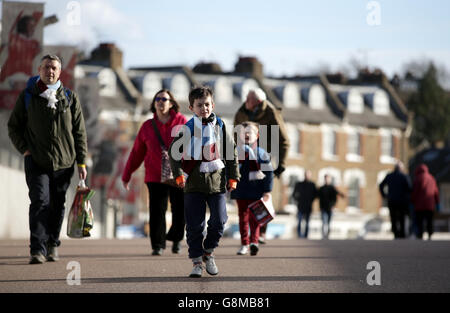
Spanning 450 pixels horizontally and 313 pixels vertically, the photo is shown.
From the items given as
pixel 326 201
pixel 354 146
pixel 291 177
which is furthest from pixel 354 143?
pixel 326 201

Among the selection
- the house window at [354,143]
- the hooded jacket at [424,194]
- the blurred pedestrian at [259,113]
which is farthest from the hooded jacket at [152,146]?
the house window at [354,143]

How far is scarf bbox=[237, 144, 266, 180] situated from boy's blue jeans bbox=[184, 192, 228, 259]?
2.85m

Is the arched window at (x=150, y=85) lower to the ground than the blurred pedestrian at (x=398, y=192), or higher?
higher

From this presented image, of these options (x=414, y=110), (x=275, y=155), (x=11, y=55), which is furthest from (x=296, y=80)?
(x=275, y=155)

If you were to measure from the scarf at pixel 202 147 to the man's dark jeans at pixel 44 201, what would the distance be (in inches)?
72.3

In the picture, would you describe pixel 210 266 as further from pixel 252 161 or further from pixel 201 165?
pixel 252 161

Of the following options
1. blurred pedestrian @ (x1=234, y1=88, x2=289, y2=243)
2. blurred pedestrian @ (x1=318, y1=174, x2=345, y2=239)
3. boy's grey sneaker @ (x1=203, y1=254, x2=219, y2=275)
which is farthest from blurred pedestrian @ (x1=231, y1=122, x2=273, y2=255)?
blurred pedestrian @ (x1=318, y1=174, x2=345, y2=239)

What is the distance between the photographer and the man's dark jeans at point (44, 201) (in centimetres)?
1019

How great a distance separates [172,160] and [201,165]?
0.27 m

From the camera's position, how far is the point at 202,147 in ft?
29.9

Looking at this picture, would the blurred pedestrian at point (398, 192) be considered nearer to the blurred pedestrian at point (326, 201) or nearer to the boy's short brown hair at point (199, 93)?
the blurred pedestrian at point (326, 201)

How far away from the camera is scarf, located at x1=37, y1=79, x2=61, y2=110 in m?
10.3

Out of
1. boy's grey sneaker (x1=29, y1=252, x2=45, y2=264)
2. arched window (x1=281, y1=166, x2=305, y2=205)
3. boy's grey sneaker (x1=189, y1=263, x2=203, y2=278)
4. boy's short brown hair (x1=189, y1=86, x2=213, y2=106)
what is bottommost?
boy's grey sneaker (x1=189, y1=263, x2=203, y2=278)

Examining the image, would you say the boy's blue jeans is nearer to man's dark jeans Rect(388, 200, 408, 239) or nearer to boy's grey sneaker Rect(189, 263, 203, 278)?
boy's grey sneaker Rect(189, 263, 203, 278)
